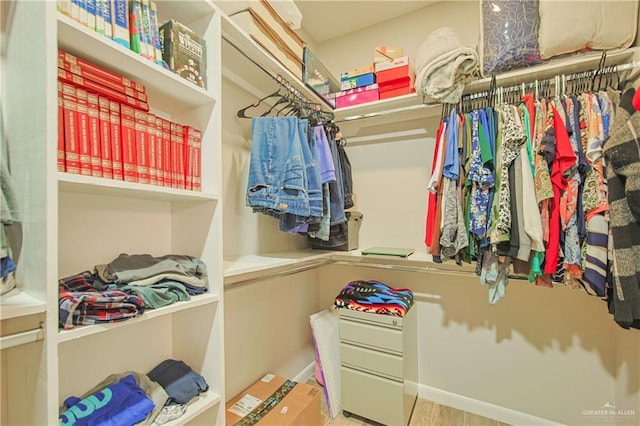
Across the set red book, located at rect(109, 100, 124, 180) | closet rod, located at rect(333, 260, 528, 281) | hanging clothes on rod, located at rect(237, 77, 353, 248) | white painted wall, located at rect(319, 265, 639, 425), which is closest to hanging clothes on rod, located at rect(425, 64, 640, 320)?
closet rod, located at rect(333, 260, 528, 281)

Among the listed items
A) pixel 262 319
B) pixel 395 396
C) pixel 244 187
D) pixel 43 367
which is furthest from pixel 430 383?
pixel 43 367

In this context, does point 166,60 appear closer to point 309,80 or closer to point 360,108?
point 309,80

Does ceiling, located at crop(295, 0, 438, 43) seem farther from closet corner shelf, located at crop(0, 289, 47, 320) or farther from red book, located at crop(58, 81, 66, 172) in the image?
closet corner shelf, located at crop(0, 289, 47, 320)

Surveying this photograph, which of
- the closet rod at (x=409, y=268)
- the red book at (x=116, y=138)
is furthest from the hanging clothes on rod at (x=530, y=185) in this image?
the red book at (x=116, y=138)

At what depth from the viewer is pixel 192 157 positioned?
100 centimetres

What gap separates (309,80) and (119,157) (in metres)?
1.22

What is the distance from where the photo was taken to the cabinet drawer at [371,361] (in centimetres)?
161

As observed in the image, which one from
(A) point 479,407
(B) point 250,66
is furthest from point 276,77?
(A) point 479,407

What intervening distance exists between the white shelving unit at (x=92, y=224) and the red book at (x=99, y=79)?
6cm

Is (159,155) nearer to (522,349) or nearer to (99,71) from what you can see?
(99,71)

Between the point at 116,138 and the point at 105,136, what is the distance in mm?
29

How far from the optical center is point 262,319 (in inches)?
68.5

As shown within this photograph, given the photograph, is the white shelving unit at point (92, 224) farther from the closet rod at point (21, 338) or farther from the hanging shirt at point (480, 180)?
the hanging shirt at point (480, 180)

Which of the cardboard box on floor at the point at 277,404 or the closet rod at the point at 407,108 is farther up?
the closet rod at the point at 407,108
